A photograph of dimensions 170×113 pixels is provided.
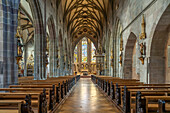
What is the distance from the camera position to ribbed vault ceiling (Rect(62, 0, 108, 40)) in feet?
84.1

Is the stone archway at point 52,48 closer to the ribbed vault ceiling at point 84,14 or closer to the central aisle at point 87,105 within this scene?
the ribbed vault ceiling at point 84,14

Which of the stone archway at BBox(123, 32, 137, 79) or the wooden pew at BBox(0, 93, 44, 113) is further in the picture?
the stone archway at BBox(123, 32, 137, 79)

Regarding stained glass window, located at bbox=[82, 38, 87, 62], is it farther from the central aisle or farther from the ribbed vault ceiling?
the central aisle

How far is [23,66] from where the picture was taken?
2916cm

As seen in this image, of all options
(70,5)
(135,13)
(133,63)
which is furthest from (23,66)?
(135,13)

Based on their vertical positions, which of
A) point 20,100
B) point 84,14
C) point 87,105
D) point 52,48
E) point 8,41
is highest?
point 84,14

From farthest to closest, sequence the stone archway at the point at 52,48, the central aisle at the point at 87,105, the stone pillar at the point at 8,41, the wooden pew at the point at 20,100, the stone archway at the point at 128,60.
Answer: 1. the stone archway at the point at 52,48
2. the stone archway at the point at 128,60
3. the stone pillar at the point at 8,41
4. the central aisle at the point at 87,105
5. the wooden pew at the point at 20,100

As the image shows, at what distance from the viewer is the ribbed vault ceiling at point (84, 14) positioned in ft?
84.1

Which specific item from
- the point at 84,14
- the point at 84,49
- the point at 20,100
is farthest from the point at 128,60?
the point at 84,49

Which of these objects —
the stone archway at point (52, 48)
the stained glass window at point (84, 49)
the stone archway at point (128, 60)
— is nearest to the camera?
the stone archway at point (128, 60)

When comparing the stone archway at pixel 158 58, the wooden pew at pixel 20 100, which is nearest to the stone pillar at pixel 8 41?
the wooden pew at pixel 20 100

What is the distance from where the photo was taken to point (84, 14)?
33281 mm

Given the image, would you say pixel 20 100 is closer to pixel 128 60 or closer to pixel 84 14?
pixel 128 60

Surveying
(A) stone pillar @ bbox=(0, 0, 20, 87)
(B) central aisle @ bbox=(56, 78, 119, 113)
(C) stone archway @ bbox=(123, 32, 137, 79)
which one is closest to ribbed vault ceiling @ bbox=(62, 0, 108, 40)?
(C) stone archway @ bbox=(123, 32, 137, 79)
